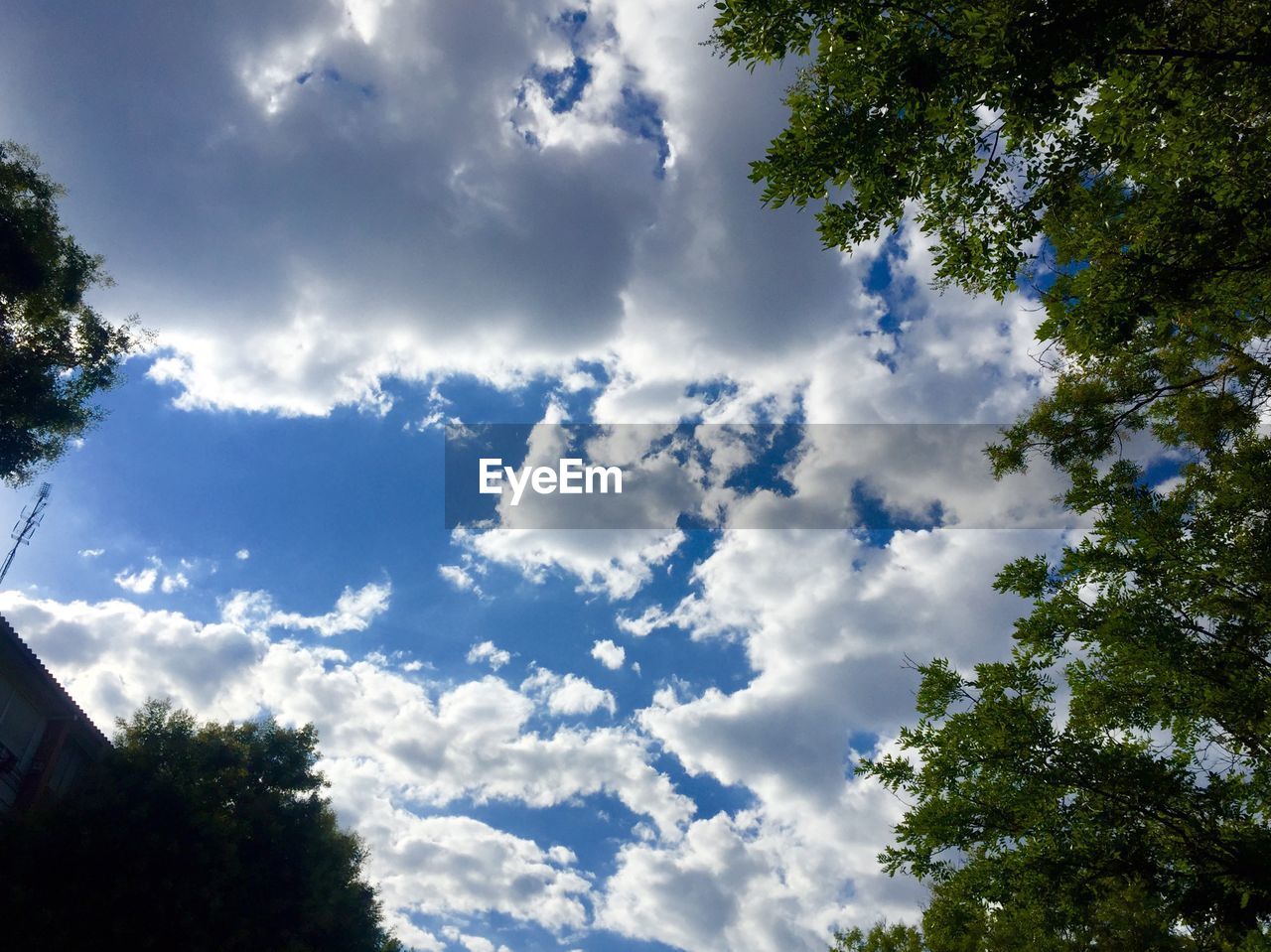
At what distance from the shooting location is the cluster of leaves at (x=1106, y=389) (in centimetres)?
554

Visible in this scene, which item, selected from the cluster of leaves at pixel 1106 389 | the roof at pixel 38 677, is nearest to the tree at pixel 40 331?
the roof at pixel 38 677

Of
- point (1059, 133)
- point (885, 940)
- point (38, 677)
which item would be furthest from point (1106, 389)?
point (38, 677)

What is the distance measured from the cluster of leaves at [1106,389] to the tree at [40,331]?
63.0 feet

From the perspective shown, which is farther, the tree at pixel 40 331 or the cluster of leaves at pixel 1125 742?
the tree at pixel 40 331

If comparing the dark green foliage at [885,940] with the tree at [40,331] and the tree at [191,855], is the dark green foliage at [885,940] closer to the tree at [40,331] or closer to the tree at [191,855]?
the tree at [191,855]

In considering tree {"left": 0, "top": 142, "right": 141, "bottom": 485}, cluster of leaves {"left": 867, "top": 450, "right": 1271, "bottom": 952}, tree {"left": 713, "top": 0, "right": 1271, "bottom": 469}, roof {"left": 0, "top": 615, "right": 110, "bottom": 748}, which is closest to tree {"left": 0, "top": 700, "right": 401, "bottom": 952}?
roof {"left": 0, "top": 615, "right": 110, "bottom": 748}

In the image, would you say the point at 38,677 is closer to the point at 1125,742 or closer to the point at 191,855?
the point at 191,855

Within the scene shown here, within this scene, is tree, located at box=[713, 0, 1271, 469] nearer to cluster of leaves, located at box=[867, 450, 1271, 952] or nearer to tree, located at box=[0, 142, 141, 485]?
cluster of leaves, located at box=[867, 450, 1271, 952]

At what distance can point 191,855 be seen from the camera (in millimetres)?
18266

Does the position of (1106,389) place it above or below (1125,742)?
above

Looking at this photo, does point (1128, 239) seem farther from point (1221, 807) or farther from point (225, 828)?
point (225, 828)

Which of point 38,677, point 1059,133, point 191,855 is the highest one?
point 1059,133

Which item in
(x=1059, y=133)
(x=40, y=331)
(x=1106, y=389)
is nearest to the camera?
(x=1059, y=133)

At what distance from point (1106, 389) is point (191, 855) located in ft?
79.3
